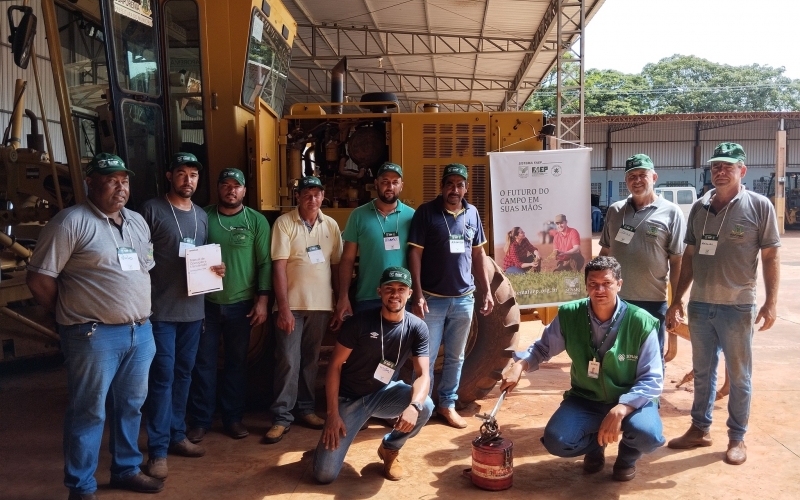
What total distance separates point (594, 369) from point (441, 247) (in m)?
1.37

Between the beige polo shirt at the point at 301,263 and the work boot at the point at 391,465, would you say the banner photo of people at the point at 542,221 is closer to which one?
the beige polo shirt at the point at 301,263

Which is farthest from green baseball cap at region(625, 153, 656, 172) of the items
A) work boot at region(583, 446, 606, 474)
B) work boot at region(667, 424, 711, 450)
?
work boot at region(583, 446, 606, 474)

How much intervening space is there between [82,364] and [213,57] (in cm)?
287

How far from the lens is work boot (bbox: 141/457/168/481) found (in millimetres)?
3932

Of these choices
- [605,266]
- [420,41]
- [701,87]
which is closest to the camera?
[605,266]

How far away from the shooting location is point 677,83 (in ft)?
139

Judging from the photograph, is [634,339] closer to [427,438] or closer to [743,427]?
[743,427]

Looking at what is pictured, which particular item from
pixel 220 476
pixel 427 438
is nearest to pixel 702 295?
pixel 427 438

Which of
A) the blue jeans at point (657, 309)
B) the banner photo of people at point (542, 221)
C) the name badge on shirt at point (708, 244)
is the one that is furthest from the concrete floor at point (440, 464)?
the name badge on shirt at point (708, 244)

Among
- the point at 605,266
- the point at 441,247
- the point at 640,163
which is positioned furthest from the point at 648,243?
the point at 441,247

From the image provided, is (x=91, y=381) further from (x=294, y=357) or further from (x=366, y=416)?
(x=366, y=416)

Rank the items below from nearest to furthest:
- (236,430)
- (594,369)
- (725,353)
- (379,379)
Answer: (594,369)
(379,379)
(725,353)
(236,430)

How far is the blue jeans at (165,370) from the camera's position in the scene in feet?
13.2

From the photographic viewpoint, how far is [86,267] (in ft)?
11.2
